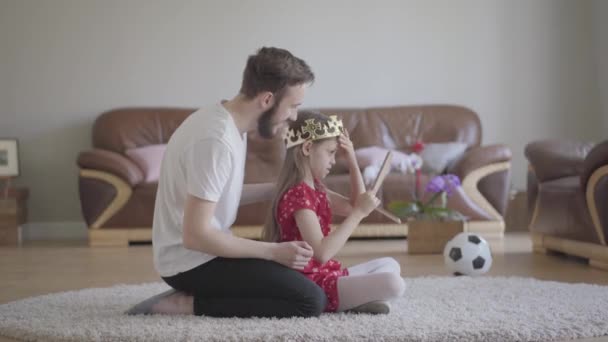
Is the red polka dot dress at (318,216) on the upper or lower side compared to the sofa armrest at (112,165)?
upper

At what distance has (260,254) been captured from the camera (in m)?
2.79

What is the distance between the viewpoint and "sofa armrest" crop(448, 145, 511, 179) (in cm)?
601

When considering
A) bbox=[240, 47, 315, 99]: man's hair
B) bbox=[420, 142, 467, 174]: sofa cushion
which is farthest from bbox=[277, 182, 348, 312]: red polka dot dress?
bbox=[420, 142, 467, 174]: sofa cushion

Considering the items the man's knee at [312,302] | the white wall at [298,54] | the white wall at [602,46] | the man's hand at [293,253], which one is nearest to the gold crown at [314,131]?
the man's hand at [293,253]

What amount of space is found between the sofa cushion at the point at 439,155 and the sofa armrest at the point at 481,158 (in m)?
0.22

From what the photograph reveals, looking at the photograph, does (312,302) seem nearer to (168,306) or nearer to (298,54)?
(168,306)

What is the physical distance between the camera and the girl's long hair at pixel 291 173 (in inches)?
118

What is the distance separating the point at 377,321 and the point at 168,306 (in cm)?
70

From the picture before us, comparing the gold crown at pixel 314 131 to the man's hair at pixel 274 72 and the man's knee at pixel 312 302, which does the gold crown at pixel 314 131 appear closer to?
the man's hair at pixel 274 72

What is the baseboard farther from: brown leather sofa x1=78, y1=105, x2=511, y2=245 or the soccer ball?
the soccer ball

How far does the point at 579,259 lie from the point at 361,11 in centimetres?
305

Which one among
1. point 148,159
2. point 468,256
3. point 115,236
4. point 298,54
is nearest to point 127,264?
point 115,236

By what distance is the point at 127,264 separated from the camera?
483 centimetres

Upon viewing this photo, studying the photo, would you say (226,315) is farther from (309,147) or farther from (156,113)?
(156,113)
